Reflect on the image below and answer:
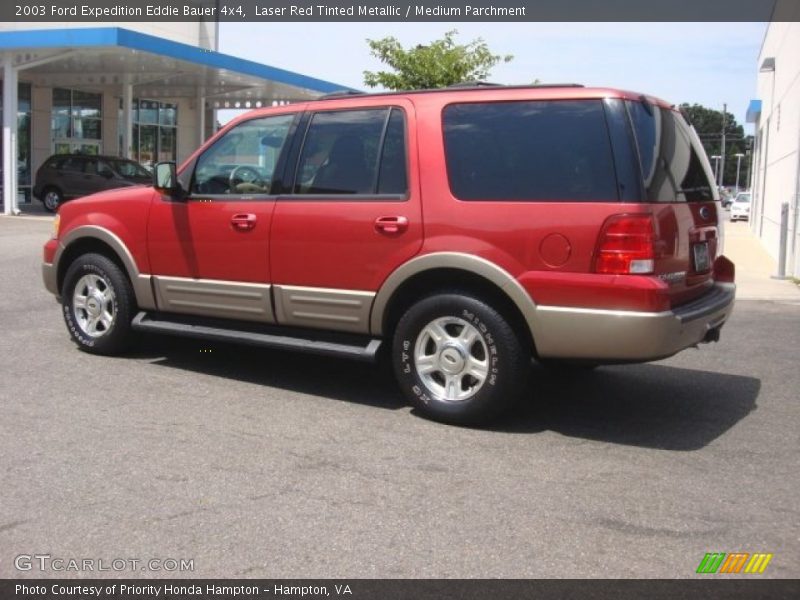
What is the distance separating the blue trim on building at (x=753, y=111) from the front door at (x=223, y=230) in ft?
87.2

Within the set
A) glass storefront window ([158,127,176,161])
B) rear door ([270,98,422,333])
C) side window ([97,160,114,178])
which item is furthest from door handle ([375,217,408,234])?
glass storefront window ([158,127,176,161])

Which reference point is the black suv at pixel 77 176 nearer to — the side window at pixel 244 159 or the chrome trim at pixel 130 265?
the chrome trim at pixel 130 265

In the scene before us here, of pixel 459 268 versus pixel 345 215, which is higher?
pixel 345 215

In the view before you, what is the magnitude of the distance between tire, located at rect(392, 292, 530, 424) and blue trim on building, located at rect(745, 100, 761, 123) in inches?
1064

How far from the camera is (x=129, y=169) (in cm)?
2531

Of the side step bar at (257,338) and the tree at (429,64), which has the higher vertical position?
the tree at (429,64)

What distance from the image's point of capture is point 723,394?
6.29 meters

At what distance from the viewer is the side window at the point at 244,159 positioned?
611cm

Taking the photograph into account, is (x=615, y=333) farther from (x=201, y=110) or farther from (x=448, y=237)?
(x=201, y=110)

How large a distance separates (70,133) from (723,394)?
2866 centimetres

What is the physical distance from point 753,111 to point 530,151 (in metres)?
28.1

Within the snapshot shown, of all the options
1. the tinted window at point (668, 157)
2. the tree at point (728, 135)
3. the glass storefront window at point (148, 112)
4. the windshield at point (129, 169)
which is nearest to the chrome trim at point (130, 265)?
the tinted window at point (668, 157)

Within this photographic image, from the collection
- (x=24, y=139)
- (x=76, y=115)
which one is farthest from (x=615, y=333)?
(x=76, y=115)

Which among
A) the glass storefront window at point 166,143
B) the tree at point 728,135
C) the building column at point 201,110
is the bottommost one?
the glass storefront window at point 166,143
